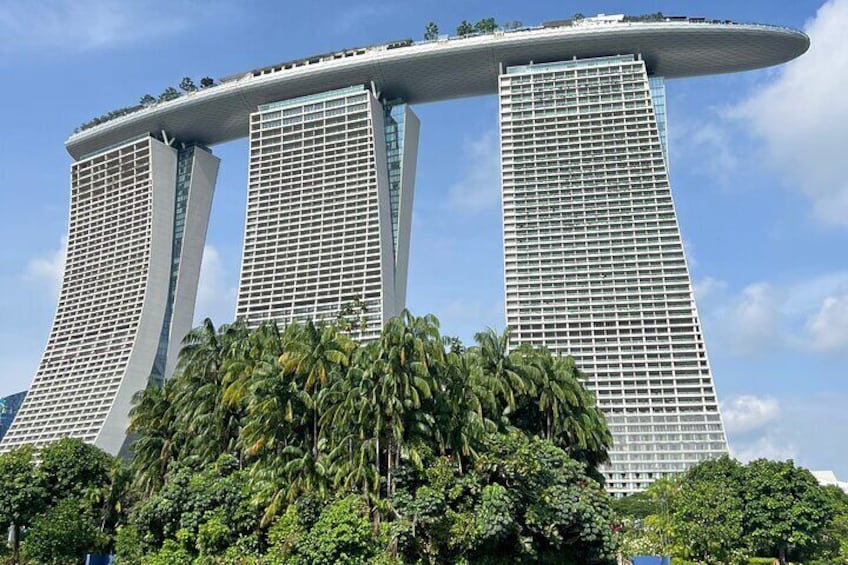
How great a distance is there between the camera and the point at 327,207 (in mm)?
106062

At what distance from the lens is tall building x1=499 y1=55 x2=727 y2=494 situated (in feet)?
287

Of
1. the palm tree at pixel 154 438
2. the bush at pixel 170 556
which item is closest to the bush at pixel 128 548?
the bush at pixel 170 556

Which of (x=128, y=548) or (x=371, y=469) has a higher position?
(x=371, y=469)

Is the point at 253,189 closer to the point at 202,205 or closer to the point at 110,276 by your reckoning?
the point at 202,205

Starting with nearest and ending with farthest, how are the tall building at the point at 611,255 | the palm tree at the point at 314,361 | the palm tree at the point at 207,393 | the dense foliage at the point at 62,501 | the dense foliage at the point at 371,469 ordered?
the dense foliage at the point at 371,469 < the palm tree at the point at 314,361 < the palm tree at the point at 207,393 < the dense foliage at the point at 62,501 < the tall building at the point at 611,255

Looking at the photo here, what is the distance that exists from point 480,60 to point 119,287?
5475 centimetres

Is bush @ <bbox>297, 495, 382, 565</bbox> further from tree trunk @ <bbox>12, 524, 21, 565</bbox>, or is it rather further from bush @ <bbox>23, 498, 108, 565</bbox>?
tree trunk @ <bbox>12, 524, 21, 565</bbox>


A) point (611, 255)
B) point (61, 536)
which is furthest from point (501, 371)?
point (611, 255)

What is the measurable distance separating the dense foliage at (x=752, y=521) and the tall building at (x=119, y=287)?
66803mm

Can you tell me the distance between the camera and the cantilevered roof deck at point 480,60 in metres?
99.5

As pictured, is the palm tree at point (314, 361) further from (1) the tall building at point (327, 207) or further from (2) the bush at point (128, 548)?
(1) the tall building at point (327, 207)

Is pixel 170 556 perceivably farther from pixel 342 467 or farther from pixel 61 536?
pixel 61 536

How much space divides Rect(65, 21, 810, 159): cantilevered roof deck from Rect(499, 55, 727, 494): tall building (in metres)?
2.57

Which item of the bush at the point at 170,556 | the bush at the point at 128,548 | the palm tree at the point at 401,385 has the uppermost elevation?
the palm tree at the point at 401,385
